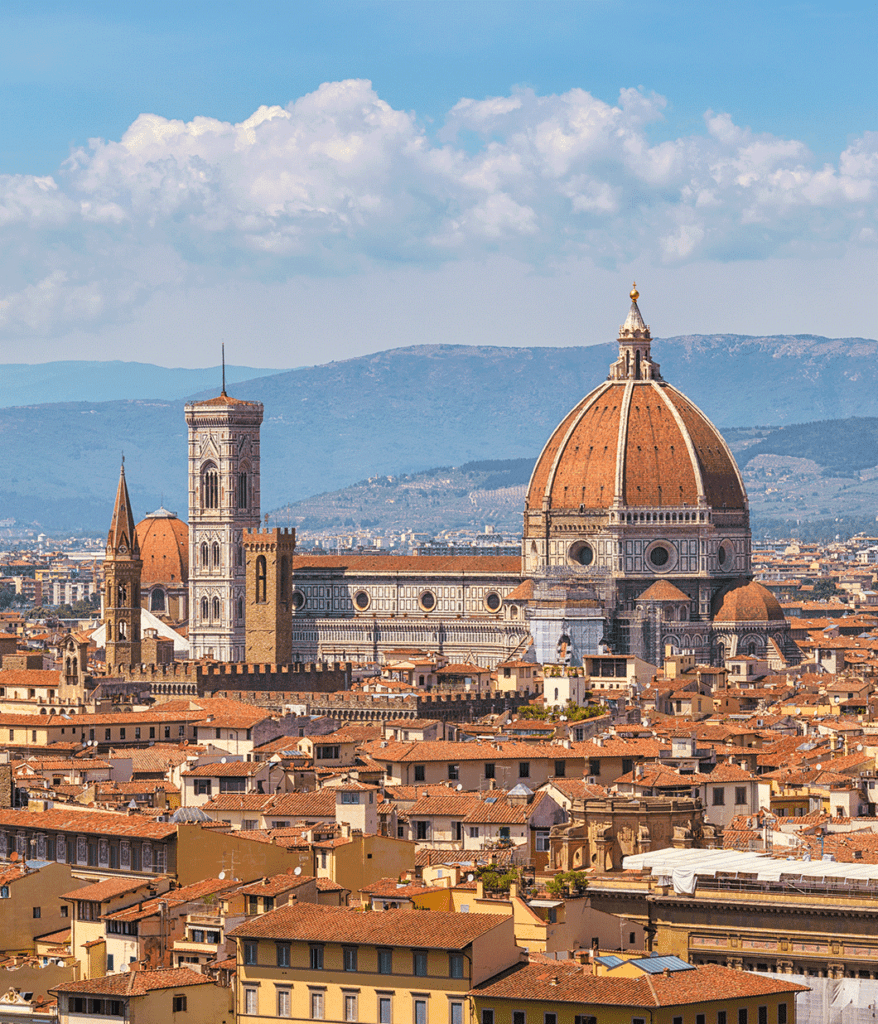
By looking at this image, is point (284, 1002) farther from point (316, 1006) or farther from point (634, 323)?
point (634, 323)

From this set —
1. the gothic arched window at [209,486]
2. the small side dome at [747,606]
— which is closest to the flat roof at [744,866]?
the small side dome at [747,606]

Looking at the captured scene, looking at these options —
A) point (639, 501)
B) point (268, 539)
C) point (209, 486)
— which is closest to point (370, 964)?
point (639, 501)

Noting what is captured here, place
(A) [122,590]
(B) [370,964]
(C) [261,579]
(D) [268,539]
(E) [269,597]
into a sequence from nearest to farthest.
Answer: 1. (B) [370,964]
2. (A) [122,590]
3. (E) [269,597]
4. (D) [268,539]
5. (C) [261,579]

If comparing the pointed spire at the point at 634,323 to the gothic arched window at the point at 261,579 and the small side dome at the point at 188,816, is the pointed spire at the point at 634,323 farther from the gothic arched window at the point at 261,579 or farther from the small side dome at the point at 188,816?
the small side dome at the point at 188,816

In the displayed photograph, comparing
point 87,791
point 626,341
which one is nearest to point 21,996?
point 87,791

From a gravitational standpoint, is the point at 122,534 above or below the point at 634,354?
below

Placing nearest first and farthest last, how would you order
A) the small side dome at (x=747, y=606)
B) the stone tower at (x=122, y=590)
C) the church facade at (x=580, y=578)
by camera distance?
the stone tower at (x=122, y=590) < the small side dome at (x=747, y=606) < the church facade at (x=580, y=578)
